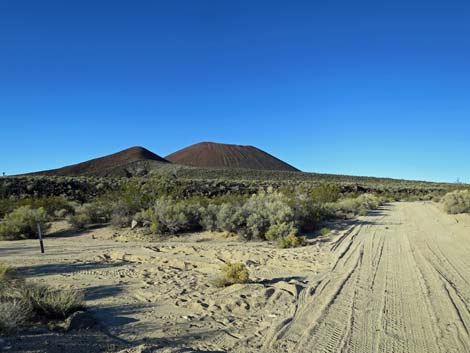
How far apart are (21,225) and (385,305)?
1764 cm

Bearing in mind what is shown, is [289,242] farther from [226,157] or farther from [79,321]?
[226,157]

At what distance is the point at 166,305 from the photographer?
23.0 feet

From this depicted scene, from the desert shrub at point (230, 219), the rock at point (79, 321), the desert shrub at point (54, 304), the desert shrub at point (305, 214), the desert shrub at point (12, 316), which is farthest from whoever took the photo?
the desert shrub at point (305, 214)

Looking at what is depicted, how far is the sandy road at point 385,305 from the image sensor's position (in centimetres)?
524

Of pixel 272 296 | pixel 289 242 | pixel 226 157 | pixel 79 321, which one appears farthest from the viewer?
pixel 226 157

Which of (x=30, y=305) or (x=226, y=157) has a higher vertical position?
(x=226, y=157)

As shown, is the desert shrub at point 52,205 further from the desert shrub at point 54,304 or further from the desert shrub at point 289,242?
the desert shrub at point 54,304

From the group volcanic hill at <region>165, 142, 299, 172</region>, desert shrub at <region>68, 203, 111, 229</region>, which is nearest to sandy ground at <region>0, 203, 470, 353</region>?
desert shrub at <region>68, 203, 111, 229</region>

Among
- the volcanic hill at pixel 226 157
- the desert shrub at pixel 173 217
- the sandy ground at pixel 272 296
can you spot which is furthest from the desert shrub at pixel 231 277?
the volcanic hill at pixel 226 157

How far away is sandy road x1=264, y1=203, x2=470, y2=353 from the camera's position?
5238 mm

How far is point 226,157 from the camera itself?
141500mm

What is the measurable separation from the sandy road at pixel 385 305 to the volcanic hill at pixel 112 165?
202 feet

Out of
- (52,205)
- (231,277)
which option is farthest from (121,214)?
(231,277)

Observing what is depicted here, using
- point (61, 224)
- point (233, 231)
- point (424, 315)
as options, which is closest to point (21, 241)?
point (61, 224)
